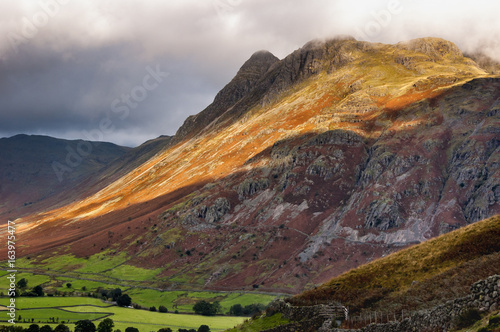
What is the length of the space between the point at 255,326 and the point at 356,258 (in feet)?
340

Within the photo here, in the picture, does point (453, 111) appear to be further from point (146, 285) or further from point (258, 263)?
point (146, 285)

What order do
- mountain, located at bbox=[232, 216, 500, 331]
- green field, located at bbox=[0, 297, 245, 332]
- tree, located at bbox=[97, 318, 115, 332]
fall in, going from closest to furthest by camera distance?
mountain, located at bbox=[232, 216, 500, 331], tree, located at bbox=[97, 318, 115, 332], green field, located at bbox=[0, 297, 245, 332]

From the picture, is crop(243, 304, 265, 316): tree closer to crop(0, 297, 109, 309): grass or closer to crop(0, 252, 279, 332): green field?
crop(0, 252, 279, 332): green field

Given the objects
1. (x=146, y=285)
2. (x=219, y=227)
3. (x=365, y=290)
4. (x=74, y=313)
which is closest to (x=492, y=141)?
(x=219, y=227)

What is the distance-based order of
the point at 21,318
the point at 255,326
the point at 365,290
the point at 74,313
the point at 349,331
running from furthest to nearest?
the point at 74,313, the point at 21,318, the point at 255,326, the point at 365,290, the point at 349,331

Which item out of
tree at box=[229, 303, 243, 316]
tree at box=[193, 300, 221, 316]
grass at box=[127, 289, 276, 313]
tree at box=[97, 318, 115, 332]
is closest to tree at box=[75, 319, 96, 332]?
tree at box=[97, 318, 115, 332]

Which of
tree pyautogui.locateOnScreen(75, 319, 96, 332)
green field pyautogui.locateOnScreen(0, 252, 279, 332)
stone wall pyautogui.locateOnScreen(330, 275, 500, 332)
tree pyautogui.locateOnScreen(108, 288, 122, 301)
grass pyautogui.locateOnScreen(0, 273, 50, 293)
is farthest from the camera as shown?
grass pyautogui.locateOnScreen(0, 273, 50, 293)

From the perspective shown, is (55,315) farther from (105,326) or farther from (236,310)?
(236,310)

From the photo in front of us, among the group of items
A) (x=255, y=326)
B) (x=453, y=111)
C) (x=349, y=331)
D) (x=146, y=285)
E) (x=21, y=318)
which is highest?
(x=453, y=111)

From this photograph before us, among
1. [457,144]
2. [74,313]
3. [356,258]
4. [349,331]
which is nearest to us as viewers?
[349,331]

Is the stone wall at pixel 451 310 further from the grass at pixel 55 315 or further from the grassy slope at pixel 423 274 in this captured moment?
the grass at pixel 55 315

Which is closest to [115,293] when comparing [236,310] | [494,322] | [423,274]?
[236,310]

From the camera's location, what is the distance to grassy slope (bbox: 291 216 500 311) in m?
31.5

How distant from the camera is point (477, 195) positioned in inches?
5669
